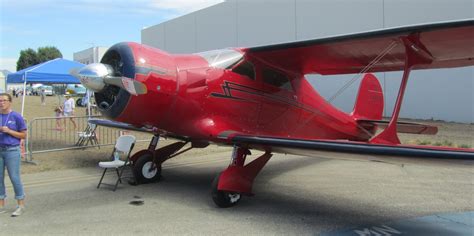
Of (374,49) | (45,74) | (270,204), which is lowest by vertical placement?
(270,204)

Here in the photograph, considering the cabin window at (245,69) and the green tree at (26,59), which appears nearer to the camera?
the cabin window at (245,69)

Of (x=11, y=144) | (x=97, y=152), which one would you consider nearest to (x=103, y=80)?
(x=11, y=144)

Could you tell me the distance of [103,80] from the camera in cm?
554

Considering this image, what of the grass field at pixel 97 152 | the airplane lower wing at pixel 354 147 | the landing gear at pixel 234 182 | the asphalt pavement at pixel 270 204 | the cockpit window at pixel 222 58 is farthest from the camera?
the grass field at pixel 97 152

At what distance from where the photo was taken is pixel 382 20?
20484 mm

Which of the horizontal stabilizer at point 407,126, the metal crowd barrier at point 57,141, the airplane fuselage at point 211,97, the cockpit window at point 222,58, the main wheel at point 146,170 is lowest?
the main wheel at point 146,170

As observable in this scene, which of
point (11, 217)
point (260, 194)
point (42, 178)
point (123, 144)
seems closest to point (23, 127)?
point (11, 217)

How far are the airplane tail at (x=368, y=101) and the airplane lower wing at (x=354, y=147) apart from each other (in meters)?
4.06

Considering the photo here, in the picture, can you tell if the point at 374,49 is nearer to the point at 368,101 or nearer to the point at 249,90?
the point at 249,90

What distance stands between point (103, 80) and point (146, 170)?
103 inches

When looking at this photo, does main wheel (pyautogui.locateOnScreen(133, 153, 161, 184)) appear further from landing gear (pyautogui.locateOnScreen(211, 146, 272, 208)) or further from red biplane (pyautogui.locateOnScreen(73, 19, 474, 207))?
landing gear (pyautogui.locateOnScreen(211, 146, 272, 208))

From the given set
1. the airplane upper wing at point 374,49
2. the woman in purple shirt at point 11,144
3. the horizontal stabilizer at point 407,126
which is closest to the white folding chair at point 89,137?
the woman in purple shirt at point 11,144

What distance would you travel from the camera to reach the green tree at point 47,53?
292 feet

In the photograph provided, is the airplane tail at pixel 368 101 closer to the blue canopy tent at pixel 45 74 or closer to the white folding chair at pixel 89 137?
the white folding chair at pixel 89 137
